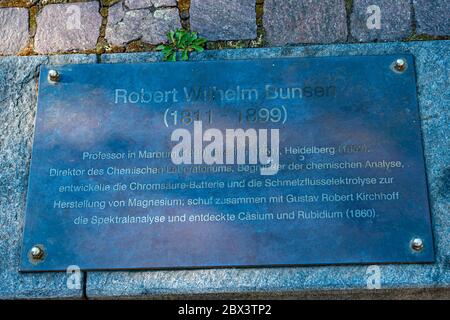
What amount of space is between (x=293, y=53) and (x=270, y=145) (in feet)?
1.52

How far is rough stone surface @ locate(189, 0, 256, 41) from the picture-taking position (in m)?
2.71

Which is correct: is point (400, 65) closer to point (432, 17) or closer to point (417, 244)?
point (432, 17)

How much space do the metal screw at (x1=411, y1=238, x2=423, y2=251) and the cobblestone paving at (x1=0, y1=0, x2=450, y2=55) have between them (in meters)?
Answer: 0.91

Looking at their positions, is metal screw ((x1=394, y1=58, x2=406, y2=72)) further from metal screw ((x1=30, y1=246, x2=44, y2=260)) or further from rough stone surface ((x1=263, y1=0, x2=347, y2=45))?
metal screw ((x1=30, y1=246, x2=44, y2=260))

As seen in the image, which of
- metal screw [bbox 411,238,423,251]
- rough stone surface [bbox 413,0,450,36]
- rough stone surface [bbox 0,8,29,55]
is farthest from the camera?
rough stone surface [bbox 0,8,29,55]

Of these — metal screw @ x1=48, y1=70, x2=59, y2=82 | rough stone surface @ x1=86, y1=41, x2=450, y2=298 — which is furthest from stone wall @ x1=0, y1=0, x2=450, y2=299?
metal screw @ x1=48, y1=70, x2=59, y2=82

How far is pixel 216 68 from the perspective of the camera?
2564 mm

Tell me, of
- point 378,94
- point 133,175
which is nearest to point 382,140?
point 378,94

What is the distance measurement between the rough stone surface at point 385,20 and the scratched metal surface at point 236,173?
0.17 metres

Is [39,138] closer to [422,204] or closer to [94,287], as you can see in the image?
[94,287]

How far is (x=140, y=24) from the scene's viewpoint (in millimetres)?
2768

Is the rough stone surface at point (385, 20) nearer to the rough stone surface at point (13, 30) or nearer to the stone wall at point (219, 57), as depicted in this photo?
the stone wall at point (219, 57)

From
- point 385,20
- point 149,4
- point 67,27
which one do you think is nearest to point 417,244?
point 385,20

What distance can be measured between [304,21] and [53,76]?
3.72ft
